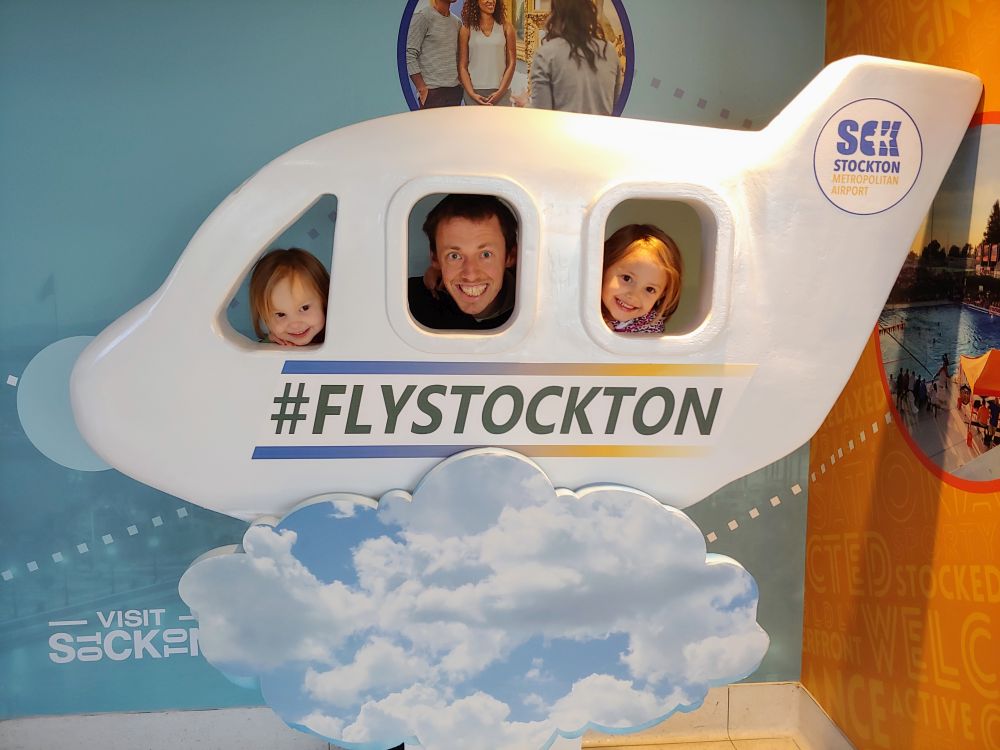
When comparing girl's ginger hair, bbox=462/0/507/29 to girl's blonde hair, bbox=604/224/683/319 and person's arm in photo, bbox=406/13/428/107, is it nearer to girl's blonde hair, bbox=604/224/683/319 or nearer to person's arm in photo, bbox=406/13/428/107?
person's arm in photo, bbox=406/13/428/107

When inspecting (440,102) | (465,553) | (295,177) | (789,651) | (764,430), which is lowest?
(789,651)

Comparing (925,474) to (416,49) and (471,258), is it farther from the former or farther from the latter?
(416,49)

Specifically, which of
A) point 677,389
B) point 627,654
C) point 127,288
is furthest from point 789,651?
point 127,288

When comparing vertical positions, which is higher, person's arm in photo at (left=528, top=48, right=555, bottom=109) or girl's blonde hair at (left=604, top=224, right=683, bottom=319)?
person's arm in photo at (left=528, top=48, right=555, bottom=109)

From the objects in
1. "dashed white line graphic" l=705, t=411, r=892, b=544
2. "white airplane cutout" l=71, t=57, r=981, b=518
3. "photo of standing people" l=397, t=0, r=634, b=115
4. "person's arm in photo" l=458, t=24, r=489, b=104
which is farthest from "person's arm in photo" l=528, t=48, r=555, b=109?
"dashed white line graphic" l=705, t=411, r=892, b=544

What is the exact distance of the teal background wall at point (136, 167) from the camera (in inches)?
72.6

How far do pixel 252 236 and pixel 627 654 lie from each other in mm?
1050

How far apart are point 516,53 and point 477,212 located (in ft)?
2.18

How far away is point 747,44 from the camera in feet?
6.59

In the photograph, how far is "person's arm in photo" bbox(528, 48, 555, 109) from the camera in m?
1.94

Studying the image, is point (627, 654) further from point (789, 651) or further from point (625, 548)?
point (789, 651)

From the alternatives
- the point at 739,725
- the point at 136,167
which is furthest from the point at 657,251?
the point at 739,725

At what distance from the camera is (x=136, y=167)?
1873 mm

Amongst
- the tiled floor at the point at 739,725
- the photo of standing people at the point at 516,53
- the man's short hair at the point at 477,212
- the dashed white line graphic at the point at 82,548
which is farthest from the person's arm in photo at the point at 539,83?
the tiled floor at the point at 739,725
